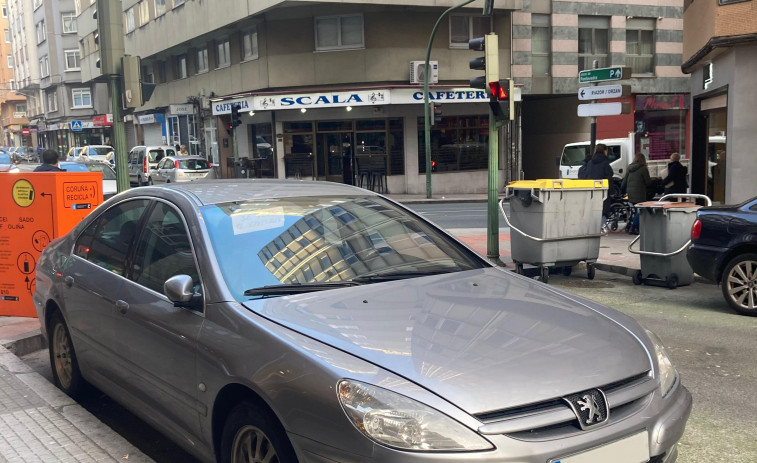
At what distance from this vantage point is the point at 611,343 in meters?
3.16

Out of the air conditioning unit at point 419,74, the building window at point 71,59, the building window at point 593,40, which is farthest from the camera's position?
the building window at point 71,59

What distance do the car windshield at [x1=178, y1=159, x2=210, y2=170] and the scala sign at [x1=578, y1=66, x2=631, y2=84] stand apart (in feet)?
61.0

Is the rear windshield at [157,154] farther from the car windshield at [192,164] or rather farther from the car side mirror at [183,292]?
the car side mirror at [183,292]

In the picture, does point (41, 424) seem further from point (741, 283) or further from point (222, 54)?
point (222, 54)

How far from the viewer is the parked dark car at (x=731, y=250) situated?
7.76 metres

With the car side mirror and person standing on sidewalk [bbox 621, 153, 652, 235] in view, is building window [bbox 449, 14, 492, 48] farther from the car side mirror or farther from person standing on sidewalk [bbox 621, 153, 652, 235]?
the car side mirror

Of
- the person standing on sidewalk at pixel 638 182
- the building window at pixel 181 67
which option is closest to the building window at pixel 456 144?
the person standing on sidewalk at pixel 638 182

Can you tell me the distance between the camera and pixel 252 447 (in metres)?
3.07

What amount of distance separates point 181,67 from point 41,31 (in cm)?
3662

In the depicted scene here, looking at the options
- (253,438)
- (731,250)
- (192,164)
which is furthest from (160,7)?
(253,438)

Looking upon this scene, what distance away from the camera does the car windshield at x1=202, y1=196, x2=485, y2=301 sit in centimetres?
363

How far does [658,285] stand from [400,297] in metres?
7.31

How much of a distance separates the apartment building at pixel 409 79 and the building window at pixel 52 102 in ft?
131

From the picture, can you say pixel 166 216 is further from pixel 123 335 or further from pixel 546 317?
pixel 546 317
